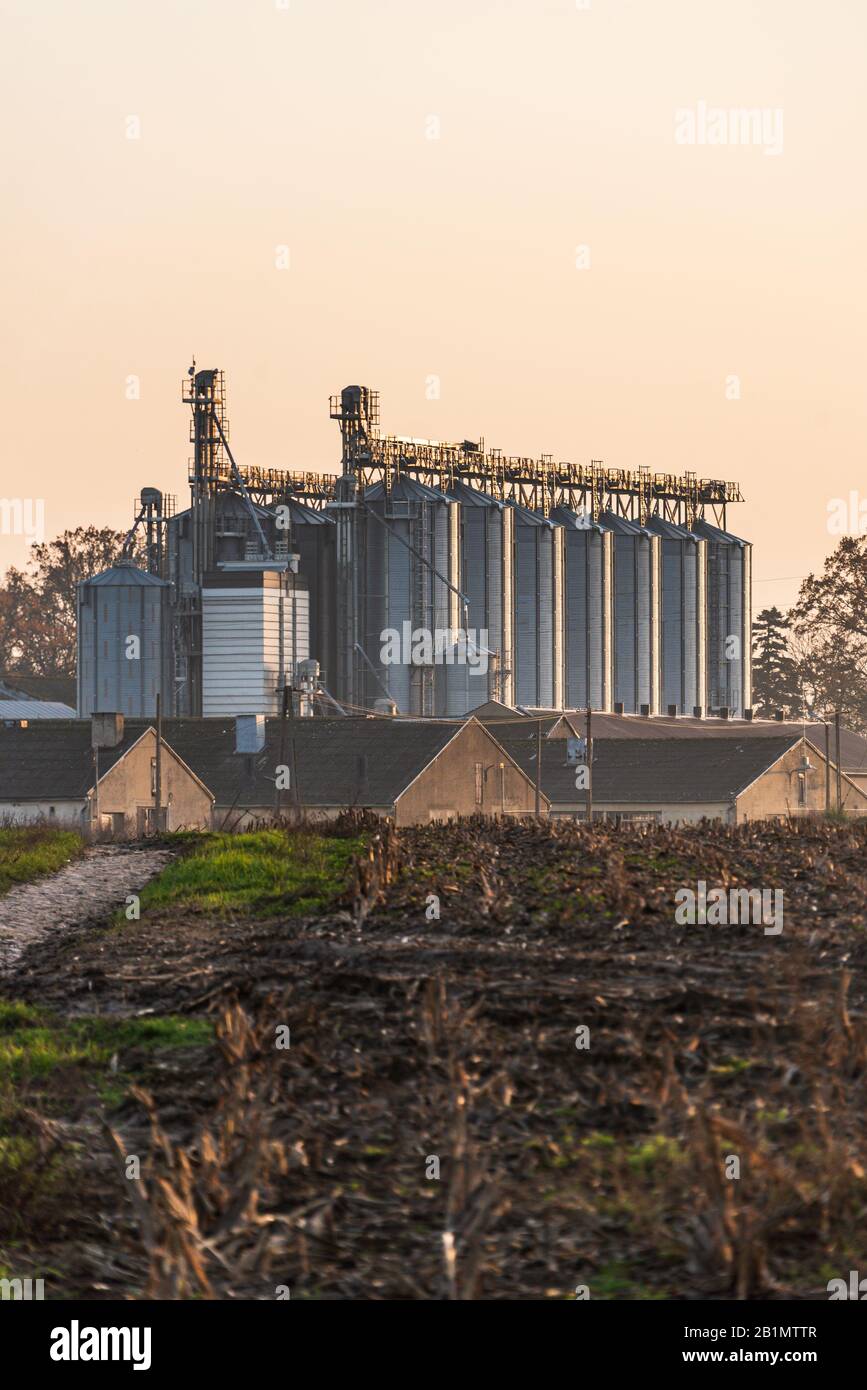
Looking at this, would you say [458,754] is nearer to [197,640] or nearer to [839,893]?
[197,640]

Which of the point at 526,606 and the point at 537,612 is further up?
the point at 526,606

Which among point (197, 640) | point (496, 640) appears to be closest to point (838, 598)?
point (496, 640)

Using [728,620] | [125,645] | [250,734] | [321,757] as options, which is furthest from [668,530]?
[321,757]

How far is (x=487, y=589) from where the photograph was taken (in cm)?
8500

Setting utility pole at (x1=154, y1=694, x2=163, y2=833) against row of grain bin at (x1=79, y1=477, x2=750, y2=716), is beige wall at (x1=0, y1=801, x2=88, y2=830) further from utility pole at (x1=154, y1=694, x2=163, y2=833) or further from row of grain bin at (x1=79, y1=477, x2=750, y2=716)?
row of grain bin at (x1=79, y1=477, x2=750, y2=716)

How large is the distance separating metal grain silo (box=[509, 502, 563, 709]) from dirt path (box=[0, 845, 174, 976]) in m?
47.6

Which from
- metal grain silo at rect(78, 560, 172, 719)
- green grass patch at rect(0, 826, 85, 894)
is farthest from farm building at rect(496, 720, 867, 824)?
green grass patch at rect(0, 826, 85, 894)

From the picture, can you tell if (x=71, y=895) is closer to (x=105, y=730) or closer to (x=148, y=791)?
(x=148, y=791)

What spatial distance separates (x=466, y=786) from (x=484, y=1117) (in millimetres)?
53886

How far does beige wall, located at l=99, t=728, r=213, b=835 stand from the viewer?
59906 millimetres

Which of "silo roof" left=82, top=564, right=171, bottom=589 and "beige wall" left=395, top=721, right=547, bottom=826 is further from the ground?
"silo roof" left=82, top=564, right=171, bottom=589

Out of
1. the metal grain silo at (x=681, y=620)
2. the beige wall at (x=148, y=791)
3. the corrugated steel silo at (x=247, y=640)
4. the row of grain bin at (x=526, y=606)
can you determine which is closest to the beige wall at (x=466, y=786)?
the beige wall at (x=148, y=791)

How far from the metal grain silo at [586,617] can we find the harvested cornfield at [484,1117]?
72080mm
